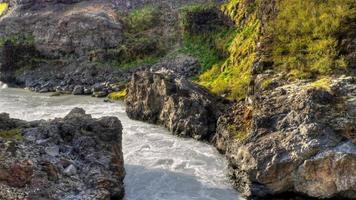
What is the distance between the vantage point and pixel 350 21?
37.5 metres

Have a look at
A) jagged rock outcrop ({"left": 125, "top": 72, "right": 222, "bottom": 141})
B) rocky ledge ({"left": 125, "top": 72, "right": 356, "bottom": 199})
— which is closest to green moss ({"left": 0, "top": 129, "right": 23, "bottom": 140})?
rocky ledge ({"left": 125, "top": 72, "right": 356, "bottom": 199})

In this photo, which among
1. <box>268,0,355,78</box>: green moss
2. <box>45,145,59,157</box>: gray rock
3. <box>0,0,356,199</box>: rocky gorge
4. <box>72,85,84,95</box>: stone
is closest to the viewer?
<box>45,145,59,157</box>: gray rock

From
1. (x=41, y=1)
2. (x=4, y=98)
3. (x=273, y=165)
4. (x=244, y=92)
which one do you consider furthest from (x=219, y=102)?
(x=41, y=1)

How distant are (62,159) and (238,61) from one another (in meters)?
29.6

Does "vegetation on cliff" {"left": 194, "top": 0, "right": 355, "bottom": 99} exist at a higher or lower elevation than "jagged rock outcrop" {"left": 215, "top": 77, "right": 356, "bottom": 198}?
higher

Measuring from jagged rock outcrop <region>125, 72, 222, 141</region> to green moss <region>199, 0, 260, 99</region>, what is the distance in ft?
8.52

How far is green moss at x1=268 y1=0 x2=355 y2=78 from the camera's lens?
35.8 m

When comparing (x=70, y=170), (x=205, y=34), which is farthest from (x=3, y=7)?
(x=70, y=170)

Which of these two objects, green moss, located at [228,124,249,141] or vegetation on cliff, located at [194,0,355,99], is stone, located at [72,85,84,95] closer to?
vegetation on cliff, located at [194,0,355,99]

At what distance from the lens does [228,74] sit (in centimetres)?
5344

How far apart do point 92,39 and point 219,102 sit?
3612cm

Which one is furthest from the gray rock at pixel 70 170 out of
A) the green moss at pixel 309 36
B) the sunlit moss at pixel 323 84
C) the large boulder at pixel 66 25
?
the large boulder at pixel 66 25

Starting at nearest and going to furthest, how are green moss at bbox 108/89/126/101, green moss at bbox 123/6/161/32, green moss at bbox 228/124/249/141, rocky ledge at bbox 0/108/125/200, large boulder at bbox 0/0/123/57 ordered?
rocky ledge at bbox 0/108/125/200 → green moss at bbox 228/124/249/141 → green moss at bbox 108/89/126/101 → large boulder at bbox 0/0/123/57 → green moss at bbox 123/6/161/32

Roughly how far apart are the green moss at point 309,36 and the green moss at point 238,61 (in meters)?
4.00
